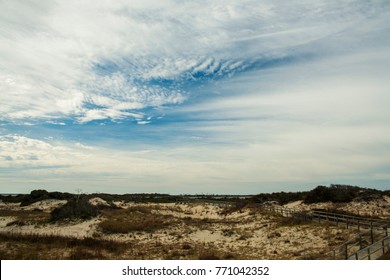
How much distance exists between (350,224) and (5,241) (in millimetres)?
22600

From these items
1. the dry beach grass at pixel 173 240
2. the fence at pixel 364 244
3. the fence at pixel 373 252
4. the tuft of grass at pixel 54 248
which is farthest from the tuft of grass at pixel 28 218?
the fence at pixel 373 252

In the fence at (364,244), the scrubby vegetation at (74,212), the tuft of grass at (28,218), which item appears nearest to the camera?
the fence at (364,244)

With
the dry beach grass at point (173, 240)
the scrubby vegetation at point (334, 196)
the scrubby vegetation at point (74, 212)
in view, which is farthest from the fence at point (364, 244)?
the scrubby vegetation at point (74, 212)

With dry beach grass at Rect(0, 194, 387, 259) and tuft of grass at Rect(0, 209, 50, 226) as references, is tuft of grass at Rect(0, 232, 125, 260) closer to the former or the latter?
dry beach grass at Rect(0, 194, 387, 259)

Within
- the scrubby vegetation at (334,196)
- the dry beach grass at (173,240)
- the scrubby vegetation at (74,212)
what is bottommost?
the dry beach grass at (173,240)

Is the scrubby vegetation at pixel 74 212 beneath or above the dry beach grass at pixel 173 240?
above

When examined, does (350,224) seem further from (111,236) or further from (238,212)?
(238,212)

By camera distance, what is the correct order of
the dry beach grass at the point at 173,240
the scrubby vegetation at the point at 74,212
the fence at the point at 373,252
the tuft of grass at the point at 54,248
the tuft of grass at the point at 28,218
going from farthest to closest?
1. the scrubby vegetation at the point at 74,212
2. the tuft of grass at the point at 28,218
3. the dry beach grass at the point at 173,240
4. the tuft of grass at the point at 54,248
5. the fence at the point at 373,252

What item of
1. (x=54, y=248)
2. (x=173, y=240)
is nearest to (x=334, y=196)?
(x=173, y=240)

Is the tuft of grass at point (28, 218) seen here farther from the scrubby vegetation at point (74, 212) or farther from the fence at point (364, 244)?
the fence at point (364, 244)

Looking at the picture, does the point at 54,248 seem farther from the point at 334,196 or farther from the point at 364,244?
the point at 334,196

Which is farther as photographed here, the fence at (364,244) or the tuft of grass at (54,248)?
the tuft of grass at (54,248)

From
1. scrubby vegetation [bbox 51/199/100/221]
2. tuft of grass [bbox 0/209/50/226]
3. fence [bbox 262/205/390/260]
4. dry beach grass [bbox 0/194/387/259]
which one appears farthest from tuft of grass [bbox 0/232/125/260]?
scrubby vegetation [bbox 51/199/100/221]

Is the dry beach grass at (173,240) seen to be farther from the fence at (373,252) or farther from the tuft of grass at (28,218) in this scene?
the fence at (373,252)
